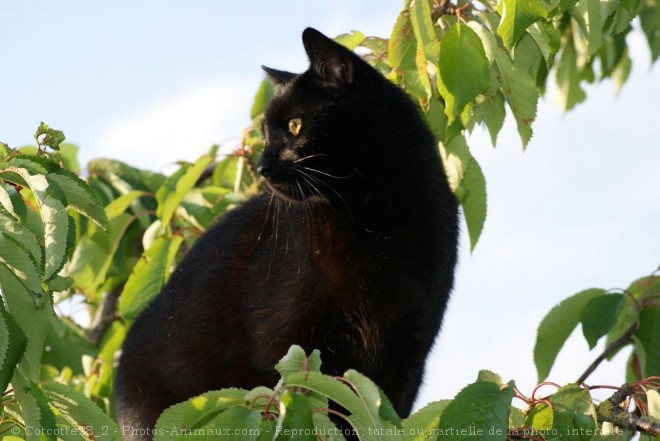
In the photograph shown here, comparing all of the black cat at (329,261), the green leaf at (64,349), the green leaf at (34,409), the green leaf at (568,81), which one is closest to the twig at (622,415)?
the black cat at (329,261)

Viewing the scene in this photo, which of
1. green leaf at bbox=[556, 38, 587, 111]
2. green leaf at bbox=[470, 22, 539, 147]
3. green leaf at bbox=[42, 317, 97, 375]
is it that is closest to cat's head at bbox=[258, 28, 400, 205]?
green leaf at bbox=[470, 22, 539, 147]

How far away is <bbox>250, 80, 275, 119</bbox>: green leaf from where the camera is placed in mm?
3752

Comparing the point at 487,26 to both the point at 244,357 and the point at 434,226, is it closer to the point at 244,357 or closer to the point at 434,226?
the point at 434,226

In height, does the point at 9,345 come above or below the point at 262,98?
below

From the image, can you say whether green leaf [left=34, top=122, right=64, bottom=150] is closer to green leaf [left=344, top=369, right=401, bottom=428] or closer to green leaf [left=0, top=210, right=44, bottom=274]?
green leaf [left=0, top=210, right=44, bottom=274]

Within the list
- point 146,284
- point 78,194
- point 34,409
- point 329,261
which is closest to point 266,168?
point 329,261

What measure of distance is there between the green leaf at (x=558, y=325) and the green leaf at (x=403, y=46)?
3.51 feet

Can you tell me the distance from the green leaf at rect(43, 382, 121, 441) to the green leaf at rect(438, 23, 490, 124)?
129 centimetres

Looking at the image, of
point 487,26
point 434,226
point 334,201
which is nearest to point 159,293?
point 334,201

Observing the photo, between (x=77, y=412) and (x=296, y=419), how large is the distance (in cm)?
71

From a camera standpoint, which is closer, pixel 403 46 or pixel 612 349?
pixel 403 46

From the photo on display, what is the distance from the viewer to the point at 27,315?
2029mm

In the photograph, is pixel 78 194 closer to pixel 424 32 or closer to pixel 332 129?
pixel 332 129

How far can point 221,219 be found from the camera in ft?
11.5
